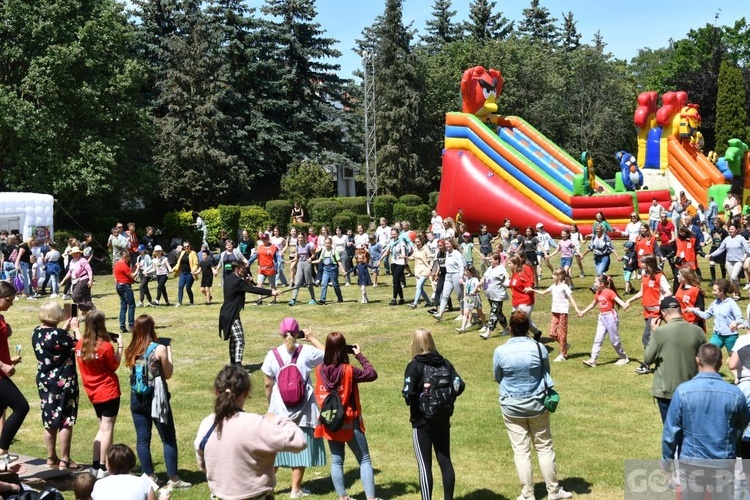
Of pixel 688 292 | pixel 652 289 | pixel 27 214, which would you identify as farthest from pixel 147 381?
pixel 27 214

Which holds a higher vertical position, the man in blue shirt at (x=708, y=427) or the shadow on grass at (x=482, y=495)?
the man in blue shirt at (x=708, y=427)

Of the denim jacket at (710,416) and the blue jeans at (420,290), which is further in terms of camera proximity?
the blue jeans at (420,290)

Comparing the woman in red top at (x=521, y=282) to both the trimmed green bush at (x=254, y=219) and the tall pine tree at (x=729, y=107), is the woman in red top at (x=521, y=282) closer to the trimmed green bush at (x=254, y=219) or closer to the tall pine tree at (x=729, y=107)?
the trimmed green bush at (x=254, y=219)

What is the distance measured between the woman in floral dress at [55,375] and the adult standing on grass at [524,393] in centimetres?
381

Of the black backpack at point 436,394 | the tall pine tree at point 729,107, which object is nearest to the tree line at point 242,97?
the tall pine tree at point 729,107

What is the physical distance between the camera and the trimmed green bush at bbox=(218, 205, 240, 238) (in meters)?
34.2

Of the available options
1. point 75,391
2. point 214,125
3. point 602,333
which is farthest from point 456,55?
point 75,391

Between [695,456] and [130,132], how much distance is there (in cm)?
2889

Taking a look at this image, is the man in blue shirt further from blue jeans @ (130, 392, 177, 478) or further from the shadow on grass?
blue jeans @ (130, 392, 177, 478)

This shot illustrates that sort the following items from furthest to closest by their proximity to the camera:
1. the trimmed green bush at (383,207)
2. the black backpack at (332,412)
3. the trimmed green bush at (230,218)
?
the trimmed green bush at (383,207), the trimmed green bush at (230,218), the black backpack at (332,412)

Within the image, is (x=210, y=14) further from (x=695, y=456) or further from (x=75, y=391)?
(x=695, y=456)

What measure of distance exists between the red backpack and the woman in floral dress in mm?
1986

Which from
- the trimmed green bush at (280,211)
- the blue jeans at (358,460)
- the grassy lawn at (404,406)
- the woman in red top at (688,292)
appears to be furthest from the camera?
the trimmed green bush at (280,211)

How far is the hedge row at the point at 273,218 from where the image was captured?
34.3 meters
